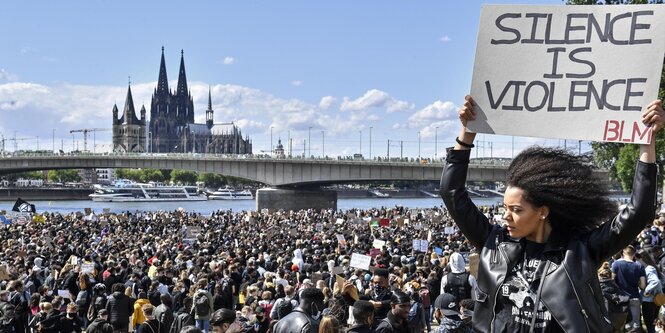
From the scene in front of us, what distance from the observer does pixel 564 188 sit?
11.9 feet

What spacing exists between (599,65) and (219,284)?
393 inches

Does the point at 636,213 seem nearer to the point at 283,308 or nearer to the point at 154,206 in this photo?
the point at 283,308

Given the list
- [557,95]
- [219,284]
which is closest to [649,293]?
[219,284]

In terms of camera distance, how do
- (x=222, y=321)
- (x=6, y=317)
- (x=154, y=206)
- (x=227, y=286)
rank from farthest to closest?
(x=154, y=206) < (x=227, y=286) < (x=6, y=317) < (x=222, y=321)

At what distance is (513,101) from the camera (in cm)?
398

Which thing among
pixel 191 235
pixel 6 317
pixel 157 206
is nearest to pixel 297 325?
pixel 6 317

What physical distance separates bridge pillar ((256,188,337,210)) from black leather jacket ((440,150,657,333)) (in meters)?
74.3

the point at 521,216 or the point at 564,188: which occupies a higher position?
the point at 564,188

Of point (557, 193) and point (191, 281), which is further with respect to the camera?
point (191, 281)

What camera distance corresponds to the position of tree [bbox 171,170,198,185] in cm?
19675

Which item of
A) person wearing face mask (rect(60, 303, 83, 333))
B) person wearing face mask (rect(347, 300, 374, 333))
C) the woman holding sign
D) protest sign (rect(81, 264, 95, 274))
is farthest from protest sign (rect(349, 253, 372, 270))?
the woman holding sign

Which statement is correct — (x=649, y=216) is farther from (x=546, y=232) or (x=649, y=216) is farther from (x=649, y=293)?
(x=649, y=293)

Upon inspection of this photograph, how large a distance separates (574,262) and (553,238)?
7.8 inches

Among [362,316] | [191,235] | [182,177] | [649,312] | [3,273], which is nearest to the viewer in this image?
[362,316]
